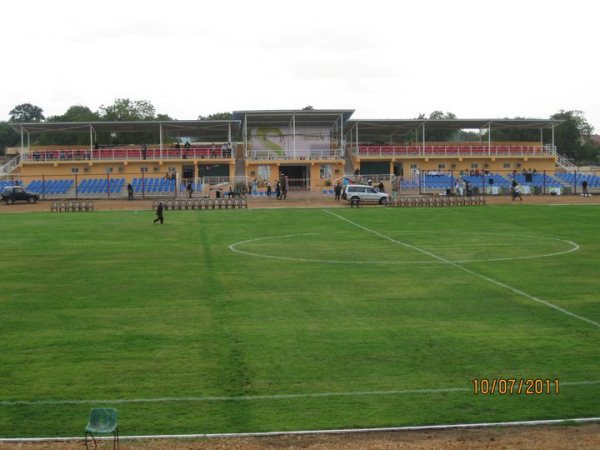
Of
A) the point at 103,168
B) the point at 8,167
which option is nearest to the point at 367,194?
the point at 103,168

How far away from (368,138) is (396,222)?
66.4m

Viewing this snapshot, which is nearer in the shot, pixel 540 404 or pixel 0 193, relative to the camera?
pixel 540 404

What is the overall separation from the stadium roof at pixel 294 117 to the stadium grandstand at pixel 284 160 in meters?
0.11

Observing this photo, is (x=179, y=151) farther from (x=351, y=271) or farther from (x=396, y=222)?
(x=351, y=271)

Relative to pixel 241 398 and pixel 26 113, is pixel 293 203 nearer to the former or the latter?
pixel 241 398

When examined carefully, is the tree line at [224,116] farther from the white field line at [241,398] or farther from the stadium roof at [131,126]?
the white field line at [241,398]

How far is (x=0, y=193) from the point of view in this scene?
235ft

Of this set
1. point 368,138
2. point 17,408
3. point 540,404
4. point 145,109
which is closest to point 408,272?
point 540,404

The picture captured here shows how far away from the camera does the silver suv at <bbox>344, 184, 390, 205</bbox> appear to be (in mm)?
61594

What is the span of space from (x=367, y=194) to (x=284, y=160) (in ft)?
77.6

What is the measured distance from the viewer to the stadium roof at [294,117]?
83.7 meters

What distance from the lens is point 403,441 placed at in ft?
33.6

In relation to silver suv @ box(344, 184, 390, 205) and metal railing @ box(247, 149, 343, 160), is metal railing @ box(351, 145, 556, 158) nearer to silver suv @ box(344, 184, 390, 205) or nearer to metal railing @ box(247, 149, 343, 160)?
metal railing @ box(247, 149, 343, 160)

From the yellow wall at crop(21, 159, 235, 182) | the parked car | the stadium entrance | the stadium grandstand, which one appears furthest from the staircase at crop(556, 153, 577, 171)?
the parked car
